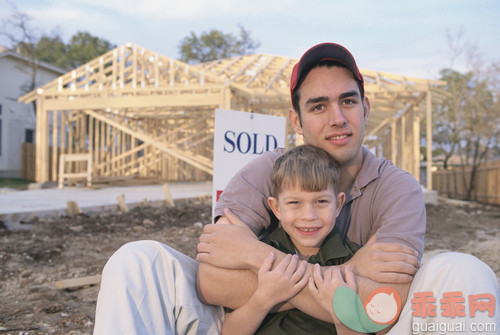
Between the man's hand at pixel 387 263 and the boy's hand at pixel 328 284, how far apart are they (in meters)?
0.08

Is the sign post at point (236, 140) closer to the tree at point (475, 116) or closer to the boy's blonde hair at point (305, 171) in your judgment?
the boy's blonde hair at point (305, 171)

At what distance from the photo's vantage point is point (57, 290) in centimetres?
363

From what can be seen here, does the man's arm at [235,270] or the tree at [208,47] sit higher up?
the tree at [208,47]

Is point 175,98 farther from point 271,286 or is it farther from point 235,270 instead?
point 271,286

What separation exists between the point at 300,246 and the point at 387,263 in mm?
465

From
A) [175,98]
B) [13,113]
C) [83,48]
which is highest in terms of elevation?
[83,48]

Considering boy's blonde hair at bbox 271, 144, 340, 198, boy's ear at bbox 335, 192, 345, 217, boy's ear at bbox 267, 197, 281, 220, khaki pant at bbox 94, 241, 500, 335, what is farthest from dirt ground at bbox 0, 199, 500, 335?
boy's ear at bbox 335, 192, 345, 217

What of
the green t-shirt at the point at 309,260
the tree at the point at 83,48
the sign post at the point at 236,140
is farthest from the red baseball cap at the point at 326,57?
the tree at the point at 83,48

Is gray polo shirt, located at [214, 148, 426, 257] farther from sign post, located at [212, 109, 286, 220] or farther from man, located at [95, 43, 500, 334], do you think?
sign post, located at [212, 109, 286, 220]

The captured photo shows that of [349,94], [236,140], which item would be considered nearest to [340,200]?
[349,94]

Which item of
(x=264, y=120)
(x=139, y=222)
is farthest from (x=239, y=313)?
(x=139, y=222)

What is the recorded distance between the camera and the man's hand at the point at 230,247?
1764 mm

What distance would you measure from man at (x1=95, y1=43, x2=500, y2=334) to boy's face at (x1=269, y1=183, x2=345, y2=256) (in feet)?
0.64

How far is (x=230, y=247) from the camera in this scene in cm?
182
